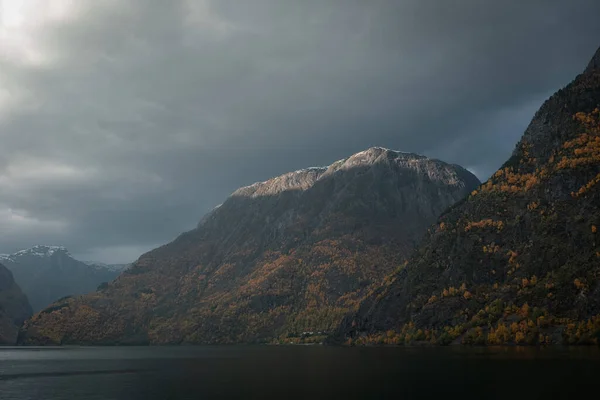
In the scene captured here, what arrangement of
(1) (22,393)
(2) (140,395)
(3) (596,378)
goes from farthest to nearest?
(1) (22,393), (2) (140,395), (3) (596,378)

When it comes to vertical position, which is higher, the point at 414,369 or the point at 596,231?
the point at 596,231

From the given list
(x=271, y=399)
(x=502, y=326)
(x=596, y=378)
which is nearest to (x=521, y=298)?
(x=502, y=326)

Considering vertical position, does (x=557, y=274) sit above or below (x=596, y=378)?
above

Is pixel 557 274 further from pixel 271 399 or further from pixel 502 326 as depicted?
pixel 271 399

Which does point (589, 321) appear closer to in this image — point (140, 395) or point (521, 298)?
point (521, 298)

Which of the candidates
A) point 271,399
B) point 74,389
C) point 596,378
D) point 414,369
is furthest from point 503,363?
point 74,389

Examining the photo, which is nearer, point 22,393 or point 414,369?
point 22,393

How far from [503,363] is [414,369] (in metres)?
20.0

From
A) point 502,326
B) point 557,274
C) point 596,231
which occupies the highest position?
point 596,231

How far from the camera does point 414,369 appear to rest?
4190 inches

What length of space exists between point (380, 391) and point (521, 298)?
14648 centimetres

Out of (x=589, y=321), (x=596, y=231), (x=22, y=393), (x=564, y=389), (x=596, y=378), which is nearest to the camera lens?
(x=564, y=389)

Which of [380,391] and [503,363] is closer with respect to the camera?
[380,391]

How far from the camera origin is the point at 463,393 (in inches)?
2689
